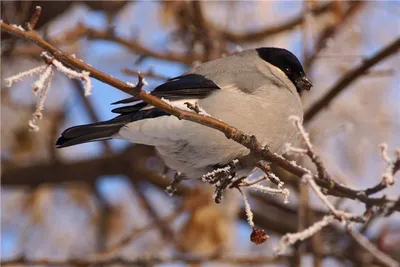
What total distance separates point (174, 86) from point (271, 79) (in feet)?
1.37

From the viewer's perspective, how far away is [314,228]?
1.66 m

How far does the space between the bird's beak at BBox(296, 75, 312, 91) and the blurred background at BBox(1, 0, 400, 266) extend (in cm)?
63

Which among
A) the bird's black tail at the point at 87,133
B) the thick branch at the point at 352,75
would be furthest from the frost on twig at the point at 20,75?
the thick branch at the point at 352,75

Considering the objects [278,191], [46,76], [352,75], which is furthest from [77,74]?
[352,75]

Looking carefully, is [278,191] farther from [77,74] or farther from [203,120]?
[77,74]

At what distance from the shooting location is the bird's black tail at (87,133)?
2.09 m

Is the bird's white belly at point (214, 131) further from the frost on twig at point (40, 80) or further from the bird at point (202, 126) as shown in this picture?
the frost on twig at point (40, 80)

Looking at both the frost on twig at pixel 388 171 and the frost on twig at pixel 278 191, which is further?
A: the frost on twig at pixel 278 191

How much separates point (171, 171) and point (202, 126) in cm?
84

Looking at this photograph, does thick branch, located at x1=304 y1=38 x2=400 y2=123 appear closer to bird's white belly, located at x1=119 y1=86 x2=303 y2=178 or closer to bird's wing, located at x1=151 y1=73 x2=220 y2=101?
bird's white belly, located at x1=119 y1=86 x2=303 y2=178

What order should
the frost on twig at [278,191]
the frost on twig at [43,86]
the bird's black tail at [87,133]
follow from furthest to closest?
the bird's black tail at [87,133] → the frost on twig at [278,191] → the frost on twig at [43,86]

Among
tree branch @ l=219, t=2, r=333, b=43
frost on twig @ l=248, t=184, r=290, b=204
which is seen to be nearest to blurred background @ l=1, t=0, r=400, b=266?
tree branch @ l=219, t=2, r=333, b=43

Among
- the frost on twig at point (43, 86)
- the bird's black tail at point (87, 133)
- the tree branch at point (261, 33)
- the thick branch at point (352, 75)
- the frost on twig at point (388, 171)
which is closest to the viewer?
the frost on twig at point (43, 86)

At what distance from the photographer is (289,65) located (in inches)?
106
